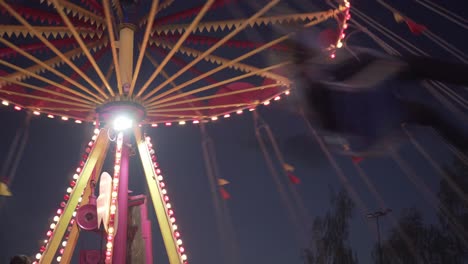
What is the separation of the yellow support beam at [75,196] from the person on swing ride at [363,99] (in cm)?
582

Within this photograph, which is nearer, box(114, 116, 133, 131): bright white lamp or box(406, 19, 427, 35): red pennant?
box(406, 19, 427, 35): red pennant

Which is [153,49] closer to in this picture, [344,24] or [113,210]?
[113,210]


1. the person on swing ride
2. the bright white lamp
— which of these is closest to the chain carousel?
the bright white lamp

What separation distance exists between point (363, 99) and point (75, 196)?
6216mm

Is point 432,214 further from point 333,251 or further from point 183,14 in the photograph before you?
point 183,14

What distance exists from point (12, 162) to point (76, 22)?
44.1ft

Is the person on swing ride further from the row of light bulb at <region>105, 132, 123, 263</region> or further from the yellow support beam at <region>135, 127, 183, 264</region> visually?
the yellow support beam at <region>135, 127, 183, 264</region>

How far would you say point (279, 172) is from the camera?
106 ft

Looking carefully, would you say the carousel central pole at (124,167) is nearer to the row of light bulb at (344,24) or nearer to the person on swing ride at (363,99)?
the row of light bulb at (344,24)

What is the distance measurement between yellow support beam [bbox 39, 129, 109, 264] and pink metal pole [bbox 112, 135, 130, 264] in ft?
2.18

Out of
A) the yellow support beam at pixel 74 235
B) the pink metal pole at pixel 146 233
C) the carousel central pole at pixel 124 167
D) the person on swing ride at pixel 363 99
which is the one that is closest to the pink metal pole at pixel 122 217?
the carousel central pole at pixel 124 167

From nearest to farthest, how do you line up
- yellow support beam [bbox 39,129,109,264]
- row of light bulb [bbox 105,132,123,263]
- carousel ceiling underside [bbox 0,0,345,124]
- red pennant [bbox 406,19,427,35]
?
red pennant [bbox 406,19,427,35]
row of light bulb [bbox 105,132,123,263]
carousel ceiling underside [bbox 0,0,345,124]
yellow support beam [bbox 39,129,109,264]

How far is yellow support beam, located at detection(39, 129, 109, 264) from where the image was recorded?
829 cm

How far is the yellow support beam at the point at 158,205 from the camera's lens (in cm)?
856
